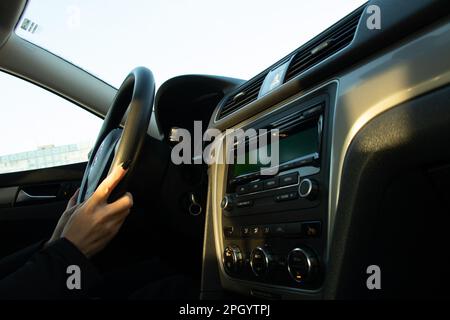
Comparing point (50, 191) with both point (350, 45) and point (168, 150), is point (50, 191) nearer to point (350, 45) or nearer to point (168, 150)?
point (168, 150)

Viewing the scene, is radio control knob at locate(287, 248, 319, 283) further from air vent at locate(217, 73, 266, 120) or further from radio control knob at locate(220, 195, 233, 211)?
air vent at locate(217, 73, 266, 120)

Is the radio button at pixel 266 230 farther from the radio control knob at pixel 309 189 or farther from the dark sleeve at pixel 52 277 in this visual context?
the dark sleeve at pixel 52 277

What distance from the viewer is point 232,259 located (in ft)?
3.59

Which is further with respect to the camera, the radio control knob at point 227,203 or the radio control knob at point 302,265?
the radio control knob at point 227,203

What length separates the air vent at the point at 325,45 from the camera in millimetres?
873

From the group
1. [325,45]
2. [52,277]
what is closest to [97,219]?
[52,277]

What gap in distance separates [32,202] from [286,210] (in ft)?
6.21

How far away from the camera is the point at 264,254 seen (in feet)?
3.13

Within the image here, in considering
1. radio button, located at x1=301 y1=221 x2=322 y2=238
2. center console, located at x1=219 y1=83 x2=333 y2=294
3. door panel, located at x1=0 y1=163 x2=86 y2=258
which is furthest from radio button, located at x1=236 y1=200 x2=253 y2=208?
door panel, located at x1=0 y1=163 x2=86 y2=258

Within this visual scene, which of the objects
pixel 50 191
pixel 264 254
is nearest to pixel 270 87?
pixel 264 254

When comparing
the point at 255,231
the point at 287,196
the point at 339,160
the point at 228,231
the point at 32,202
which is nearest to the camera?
the point at 339,160

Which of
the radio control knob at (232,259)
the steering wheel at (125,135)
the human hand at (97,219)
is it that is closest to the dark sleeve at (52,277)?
the human hand at (97,219)

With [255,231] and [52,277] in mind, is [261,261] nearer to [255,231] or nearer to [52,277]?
[255,231]

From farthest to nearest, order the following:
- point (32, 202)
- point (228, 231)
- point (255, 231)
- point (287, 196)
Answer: point (32, 202) < point (228, 231) < point (255, 231) < point (287, 196)
